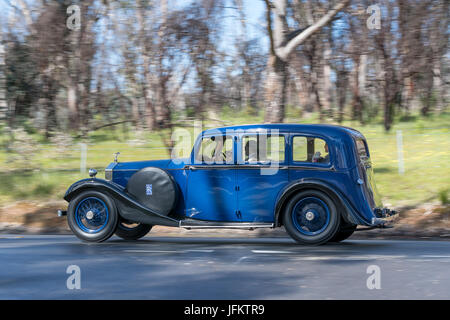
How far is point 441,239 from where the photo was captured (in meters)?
12.4

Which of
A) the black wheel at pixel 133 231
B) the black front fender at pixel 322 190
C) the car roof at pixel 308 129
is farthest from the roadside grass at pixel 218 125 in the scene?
the black wheel at pixel 133 231

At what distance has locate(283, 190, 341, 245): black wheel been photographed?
34.5 ft

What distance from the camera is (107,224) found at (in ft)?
37.2

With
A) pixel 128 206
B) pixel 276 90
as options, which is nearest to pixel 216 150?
pixel 128 206

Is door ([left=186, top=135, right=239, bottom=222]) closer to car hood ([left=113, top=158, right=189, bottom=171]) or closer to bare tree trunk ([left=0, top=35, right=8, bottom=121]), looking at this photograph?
car hood ([left=113, top=158, right=189, bottom=171])

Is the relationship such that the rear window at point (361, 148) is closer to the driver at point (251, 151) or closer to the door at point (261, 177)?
the door at point (261, 177)

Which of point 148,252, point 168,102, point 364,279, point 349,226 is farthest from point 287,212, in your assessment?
point 168,102

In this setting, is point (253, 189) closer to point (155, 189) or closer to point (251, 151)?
point (251, 151)

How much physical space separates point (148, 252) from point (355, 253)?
3004 millimetres

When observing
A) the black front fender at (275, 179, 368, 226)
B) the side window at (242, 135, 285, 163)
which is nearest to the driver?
the side window at (242, 135, 285, 163)

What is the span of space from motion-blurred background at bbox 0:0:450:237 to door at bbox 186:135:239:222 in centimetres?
816

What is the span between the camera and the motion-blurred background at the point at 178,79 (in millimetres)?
20844

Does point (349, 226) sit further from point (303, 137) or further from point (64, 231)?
point (64, 231)
